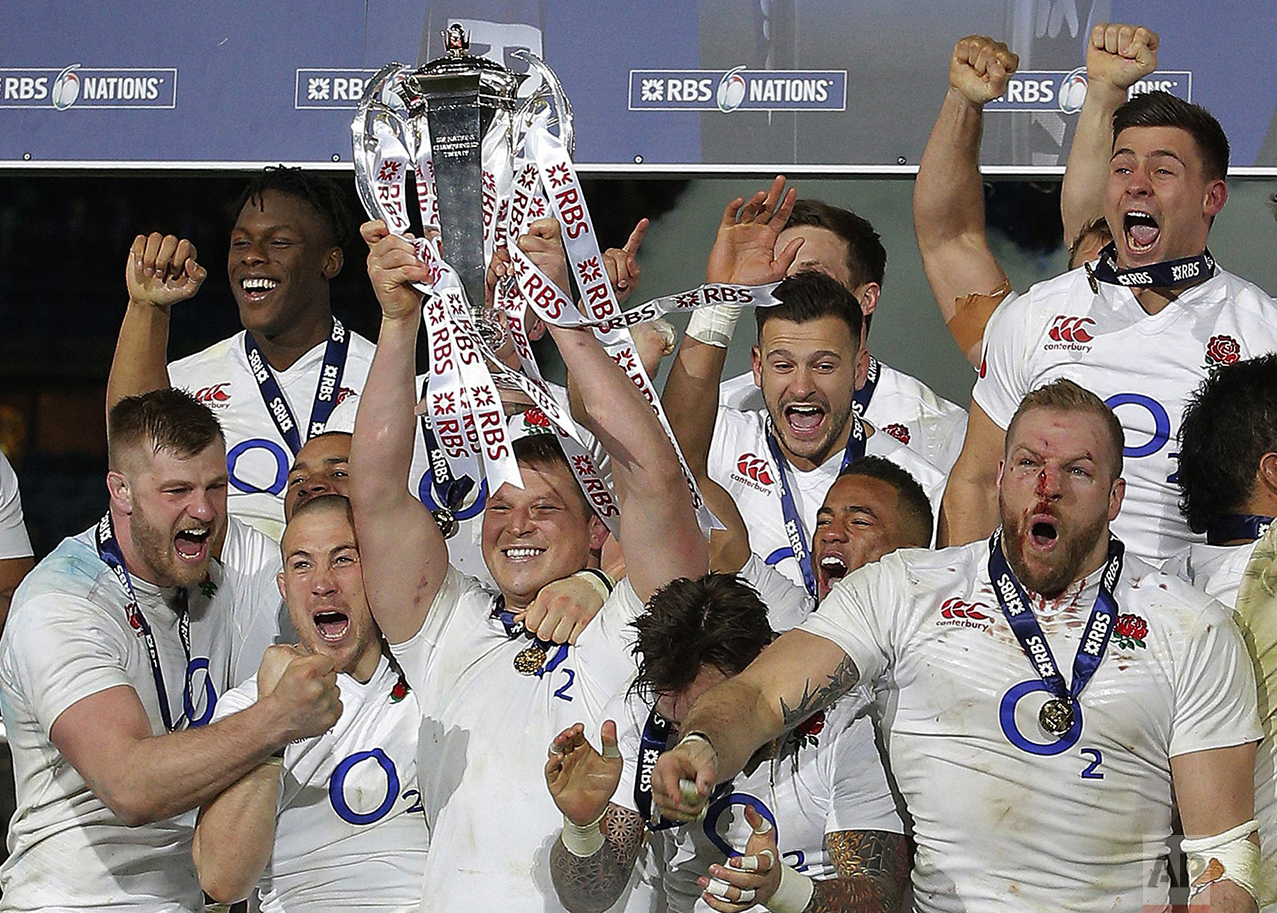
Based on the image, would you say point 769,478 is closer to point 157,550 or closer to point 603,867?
point 603,867

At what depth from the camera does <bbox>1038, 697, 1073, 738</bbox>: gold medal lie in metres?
3.39

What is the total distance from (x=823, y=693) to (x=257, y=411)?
8.01 feet

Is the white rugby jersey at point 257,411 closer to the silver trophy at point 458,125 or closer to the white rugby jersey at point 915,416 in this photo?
the silver trophy at point 458,125

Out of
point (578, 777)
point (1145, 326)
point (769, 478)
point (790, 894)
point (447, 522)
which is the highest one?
point (1145, 326)

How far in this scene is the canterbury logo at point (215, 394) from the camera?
206 inches

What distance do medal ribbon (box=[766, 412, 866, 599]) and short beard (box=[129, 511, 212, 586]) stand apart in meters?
1.63

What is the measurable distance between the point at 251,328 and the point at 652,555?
2089mm

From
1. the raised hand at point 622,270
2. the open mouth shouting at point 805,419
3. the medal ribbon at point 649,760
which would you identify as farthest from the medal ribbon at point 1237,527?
the raised hand at point 622,270

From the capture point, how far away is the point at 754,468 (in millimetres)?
4801

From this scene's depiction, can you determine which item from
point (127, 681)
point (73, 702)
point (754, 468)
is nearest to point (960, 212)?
point (754, 468)

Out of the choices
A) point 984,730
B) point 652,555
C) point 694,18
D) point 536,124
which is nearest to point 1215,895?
point 984,730

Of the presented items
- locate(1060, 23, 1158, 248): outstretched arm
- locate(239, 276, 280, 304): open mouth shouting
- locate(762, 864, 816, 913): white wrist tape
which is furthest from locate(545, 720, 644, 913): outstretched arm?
locate(1060, 23, 1158, 248): outstretched arm

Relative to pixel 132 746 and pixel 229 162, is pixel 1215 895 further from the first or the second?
pixel 229 162

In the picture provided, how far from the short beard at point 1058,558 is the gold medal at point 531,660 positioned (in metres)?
1.13
